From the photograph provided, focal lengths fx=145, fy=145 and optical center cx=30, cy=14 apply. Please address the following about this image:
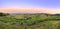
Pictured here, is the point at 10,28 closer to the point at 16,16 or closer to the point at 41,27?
the point at 41,27

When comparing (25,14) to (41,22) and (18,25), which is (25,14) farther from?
(18,25)

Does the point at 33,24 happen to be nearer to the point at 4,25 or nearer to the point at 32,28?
the point at 32,28

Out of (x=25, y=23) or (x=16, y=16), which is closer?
(x=25, y=23)

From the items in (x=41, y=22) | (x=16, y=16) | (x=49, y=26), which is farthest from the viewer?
(x=16, y=16)

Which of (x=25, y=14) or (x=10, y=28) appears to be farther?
(x=25, y=14)

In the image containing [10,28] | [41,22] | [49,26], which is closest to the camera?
[10,28]

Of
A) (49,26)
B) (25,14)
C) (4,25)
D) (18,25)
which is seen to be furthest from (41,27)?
(25,14)

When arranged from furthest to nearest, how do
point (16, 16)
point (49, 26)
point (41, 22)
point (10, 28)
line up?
point (16, 16), point (41, 22), point (49, 26), point (10, 28)

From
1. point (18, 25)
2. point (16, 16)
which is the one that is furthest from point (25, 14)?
point (18, 25)
